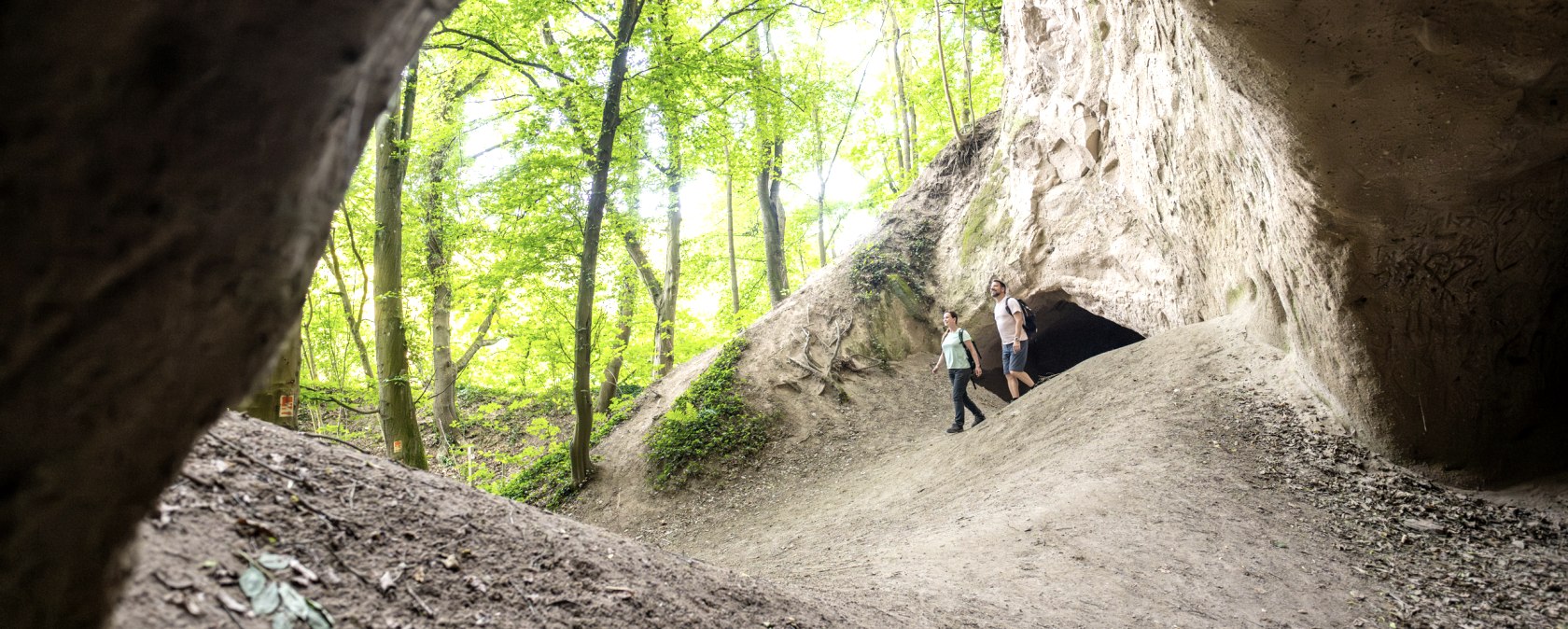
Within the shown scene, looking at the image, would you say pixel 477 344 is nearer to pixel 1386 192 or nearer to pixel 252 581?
pixel 252 581

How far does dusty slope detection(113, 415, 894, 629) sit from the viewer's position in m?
2.49

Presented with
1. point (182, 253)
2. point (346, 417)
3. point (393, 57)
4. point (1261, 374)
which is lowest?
point (1261, 374)

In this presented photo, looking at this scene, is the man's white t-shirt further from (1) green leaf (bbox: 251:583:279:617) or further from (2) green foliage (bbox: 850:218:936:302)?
(1) green leaf (bbox: 251:583:279:617)

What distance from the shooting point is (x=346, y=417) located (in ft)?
49.5

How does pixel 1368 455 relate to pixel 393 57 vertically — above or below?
below

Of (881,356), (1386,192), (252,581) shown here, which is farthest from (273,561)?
(881,356)

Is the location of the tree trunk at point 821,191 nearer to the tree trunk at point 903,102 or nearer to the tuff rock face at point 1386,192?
the tree trunk at point 903,102

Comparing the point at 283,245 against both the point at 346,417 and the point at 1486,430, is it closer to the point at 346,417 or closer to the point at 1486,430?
the point at 1486,430

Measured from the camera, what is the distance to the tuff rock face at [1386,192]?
455 cm

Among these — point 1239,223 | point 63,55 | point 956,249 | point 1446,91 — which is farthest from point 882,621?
point 956,249

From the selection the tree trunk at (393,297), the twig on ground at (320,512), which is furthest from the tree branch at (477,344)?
the twig on ground at (320,512)

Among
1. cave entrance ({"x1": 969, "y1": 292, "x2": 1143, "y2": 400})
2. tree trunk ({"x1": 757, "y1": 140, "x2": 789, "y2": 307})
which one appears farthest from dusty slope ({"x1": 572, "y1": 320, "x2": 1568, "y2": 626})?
tree trunk ({"x1": 757, "y1": 140, "x2": 789, "y2": 307})

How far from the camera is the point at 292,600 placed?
2.54 meters

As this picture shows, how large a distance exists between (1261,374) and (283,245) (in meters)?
8.55
